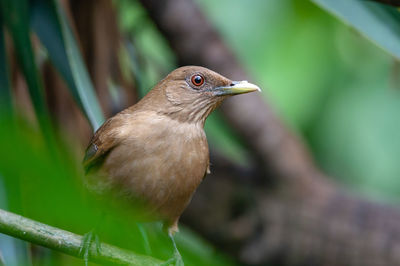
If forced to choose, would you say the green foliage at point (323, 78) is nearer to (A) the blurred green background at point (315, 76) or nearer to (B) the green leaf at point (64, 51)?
(A) the blurred green background at point (315, 76)

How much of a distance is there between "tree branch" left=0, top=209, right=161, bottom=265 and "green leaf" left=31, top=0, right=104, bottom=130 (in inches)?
30.3

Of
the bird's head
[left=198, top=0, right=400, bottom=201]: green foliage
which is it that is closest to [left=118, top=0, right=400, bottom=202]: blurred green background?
[left=198, top=0, right=400, bottom=201]: green foliage

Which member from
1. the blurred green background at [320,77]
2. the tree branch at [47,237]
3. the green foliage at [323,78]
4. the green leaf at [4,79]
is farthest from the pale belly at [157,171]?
the green foliage at [323,78]

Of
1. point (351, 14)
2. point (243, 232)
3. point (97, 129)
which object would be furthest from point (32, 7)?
point (243, 232)

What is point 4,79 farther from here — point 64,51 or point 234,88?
point 234,88

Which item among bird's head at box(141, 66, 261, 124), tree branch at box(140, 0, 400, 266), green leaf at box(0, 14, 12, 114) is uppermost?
bird's head at box(141, 66, 261, 124)

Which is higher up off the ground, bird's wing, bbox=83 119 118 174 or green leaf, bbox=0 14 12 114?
green leaf, bbox=0 14 12 114

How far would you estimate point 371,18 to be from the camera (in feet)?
7.79

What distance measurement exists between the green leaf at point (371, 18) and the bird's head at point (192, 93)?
655mm

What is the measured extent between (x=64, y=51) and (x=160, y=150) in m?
0.79

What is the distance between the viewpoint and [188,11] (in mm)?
5137

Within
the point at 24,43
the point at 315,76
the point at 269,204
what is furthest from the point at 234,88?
the point at 315,76

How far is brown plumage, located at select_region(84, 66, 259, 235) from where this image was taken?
2.50 metres

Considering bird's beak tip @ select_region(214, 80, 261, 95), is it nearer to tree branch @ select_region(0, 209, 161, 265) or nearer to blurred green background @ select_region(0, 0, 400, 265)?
tree branch @ select_region(0, 209, 161, 265)
